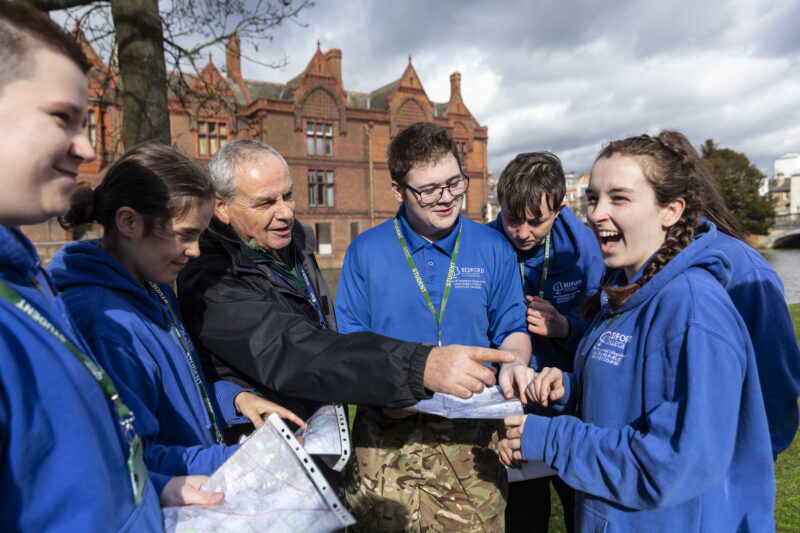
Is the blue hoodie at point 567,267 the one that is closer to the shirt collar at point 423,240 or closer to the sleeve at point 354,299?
the shirt collar at point 423,240

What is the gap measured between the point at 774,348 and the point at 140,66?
6.53 m

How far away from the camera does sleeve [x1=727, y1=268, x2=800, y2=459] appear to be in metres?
2.32

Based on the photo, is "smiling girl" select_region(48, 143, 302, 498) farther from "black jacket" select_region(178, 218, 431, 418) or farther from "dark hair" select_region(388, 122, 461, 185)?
"dark hair" select_region(388, 122, 461, 185)

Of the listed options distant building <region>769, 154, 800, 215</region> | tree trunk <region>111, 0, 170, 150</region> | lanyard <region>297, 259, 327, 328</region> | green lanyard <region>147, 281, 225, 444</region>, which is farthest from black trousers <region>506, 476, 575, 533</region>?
distant building <region>769, 154, 800, 215</region>

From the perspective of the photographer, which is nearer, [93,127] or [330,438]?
[330,438]

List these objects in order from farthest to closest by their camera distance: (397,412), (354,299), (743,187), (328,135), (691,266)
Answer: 1. (743,187)
2. (328,135)
3. (354,299)
4. (397,412)
5. (691,266)

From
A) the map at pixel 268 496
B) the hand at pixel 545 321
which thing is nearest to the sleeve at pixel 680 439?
the map at pixel 268 496

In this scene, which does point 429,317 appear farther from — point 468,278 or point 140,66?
point 140,66

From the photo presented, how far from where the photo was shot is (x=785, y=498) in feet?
14.8

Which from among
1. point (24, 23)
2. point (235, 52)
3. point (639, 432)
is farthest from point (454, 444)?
point (235, 52)

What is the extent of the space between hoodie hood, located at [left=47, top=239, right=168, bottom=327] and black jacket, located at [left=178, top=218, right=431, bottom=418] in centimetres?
48

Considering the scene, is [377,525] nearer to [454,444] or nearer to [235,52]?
[454,444]

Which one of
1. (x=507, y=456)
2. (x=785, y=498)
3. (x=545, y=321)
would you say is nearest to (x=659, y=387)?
(x=507, y=456)

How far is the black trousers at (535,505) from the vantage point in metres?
3.49
